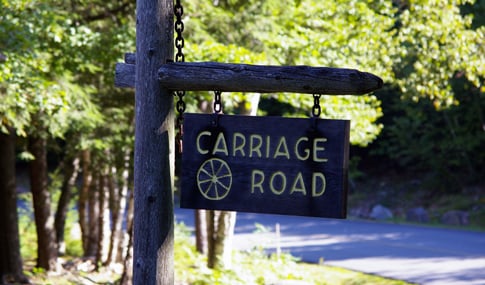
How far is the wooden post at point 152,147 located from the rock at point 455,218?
64.7 feet

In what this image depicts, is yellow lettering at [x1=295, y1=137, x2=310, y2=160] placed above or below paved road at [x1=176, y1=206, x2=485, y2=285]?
above

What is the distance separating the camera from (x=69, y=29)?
1009cm

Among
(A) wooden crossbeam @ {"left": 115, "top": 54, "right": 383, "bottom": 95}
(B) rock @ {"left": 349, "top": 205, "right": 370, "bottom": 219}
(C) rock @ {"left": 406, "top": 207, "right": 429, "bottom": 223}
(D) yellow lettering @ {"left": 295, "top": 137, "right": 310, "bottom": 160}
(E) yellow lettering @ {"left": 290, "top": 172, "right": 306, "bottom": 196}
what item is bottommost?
(B) rock @ {"left": 349, "top": 205, "right": 370, "bottom": 219}

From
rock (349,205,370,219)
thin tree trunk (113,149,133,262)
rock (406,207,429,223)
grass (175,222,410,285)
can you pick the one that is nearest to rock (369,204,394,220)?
rock (349,205,370,219)

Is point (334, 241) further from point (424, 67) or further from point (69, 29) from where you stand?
point (69, 29)

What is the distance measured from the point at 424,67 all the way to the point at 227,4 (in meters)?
3.72

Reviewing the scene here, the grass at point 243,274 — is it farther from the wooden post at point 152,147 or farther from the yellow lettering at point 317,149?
the yellow lettering at point 317,149

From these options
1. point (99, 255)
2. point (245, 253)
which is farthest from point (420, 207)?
point (99, 255)

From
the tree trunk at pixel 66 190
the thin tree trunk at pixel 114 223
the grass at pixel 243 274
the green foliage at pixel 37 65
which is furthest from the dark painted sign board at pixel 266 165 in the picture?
the tree trunk at pixel 66 190

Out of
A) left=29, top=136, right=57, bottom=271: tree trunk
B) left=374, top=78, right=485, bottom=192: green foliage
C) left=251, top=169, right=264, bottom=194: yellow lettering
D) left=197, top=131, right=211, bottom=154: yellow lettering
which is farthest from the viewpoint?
left=374, top=78, right=485, bottom=192: green foliage

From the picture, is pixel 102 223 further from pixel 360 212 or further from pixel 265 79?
pixel 360 212

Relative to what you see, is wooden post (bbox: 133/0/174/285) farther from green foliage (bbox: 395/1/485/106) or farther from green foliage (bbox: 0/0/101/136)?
green foliage (bbox: 395/1/485/106)

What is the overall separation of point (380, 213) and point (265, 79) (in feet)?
72.8

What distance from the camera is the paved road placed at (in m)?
13.6
